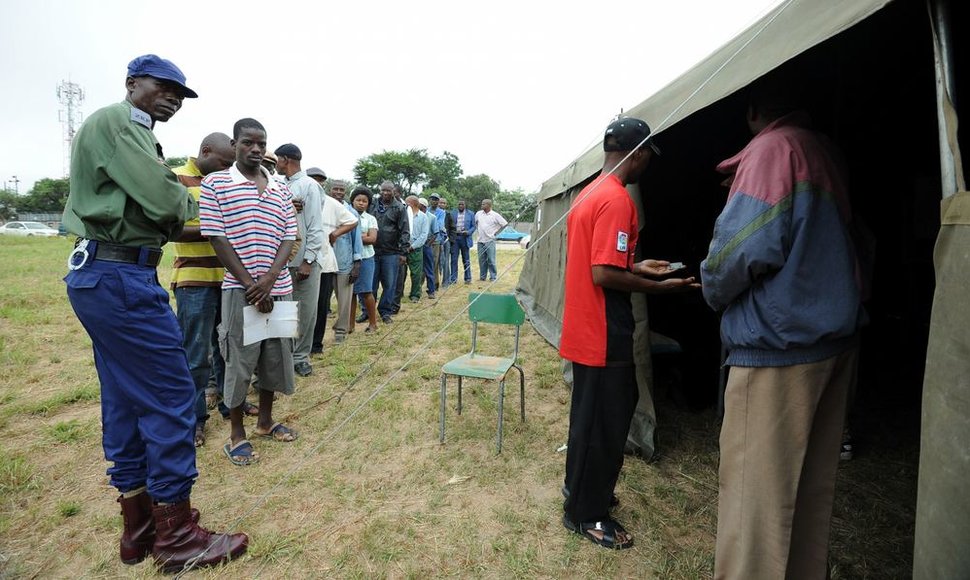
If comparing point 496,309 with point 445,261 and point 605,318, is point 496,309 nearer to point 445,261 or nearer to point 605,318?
point 605,318

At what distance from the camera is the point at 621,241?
2.04 m

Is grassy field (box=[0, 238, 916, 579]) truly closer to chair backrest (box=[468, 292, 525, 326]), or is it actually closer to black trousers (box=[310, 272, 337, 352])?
chair backrest (box=[468, 292, 525, 326])

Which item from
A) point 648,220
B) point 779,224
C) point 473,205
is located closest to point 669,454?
point 779,224

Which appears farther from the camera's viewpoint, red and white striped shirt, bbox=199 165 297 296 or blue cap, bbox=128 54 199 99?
red and white striped shirt, bbox=199 165 297 296

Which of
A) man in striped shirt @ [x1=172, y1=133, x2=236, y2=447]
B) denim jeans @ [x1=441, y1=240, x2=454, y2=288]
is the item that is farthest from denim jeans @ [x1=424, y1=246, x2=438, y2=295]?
man in striped shirt @ [x1=172, y1=133, x2=236, y2=447]

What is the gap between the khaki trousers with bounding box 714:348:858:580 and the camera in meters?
1.50

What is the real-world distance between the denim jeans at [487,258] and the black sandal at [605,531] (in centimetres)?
846

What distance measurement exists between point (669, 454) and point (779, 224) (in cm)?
214

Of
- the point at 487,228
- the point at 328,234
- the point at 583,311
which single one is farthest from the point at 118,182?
the point at 487,228

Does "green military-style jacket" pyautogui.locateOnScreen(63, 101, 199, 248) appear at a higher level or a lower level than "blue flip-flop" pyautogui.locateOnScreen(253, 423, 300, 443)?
higher

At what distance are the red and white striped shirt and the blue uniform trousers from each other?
2.43 ft

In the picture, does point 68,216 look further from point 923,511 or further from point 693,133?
point 693,133

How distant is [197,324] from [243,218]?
86cm

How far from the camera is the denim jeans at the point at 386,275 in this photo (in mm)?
6750
